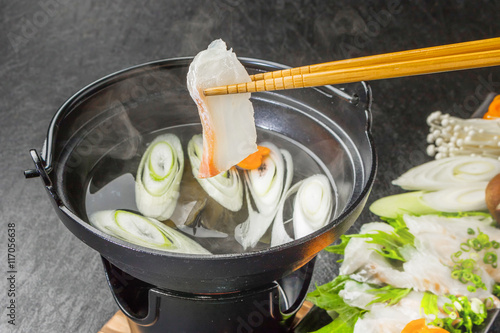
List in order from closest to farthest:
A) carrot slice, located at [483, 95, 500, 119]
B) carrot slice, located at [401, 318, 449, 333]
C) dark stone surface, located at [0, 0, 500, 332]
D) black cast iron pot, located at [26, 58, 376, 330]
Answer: black cast iron pot, located at [26, 58, 376, 330], carrot slice, located at [401, 318, 449, 333], carrot slice, located at [483, 95, 500, 119], dark stone surface, located at [0, 0, 500, 332]

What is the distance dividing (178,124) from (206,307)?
74 cm

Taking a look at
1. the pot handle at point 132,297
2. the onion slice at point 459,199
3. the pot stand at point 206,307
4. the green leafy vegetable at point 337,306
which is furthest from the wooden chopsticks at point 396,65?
the onion slice at point 459,199

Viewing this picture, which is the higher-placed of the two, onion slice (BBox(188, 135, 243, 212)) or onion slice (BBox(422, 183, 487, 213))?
onion slice (BBox(188, 135, 243, 212))

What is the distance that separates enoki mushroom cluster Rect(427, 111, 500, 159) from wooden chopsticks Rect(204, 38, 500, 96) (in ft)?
5.29

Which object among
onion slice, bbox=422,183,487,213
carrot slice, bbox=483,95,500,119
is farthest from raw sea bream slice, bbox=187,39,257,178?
carrot slice, bbox=483,95,500,119

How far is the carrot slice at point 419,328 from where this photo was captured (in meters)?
1.84

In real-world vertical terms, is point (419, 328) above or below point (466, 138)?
below

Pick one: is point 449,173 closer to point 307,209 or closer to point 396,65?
point 307,209

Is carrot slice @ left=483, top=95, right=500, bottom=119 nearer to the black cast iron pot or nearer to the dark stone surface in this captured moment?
the dark stone surface

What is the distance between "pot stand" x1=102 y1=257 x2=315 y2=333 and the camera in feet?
5.50

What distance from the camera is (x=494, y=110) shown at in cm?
307

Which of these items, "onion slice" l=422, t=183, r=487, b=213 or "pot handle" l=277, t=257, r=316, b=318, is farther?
"onion slice" l=422, t=183, r=487, b=213

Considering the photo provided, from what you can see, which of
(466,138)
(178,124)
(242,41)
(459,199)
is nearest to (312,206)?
(178,124)

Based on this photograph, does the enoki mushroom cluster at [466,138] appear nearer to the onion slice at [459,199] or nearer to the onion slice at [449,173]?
the onion slice at [449,173]
